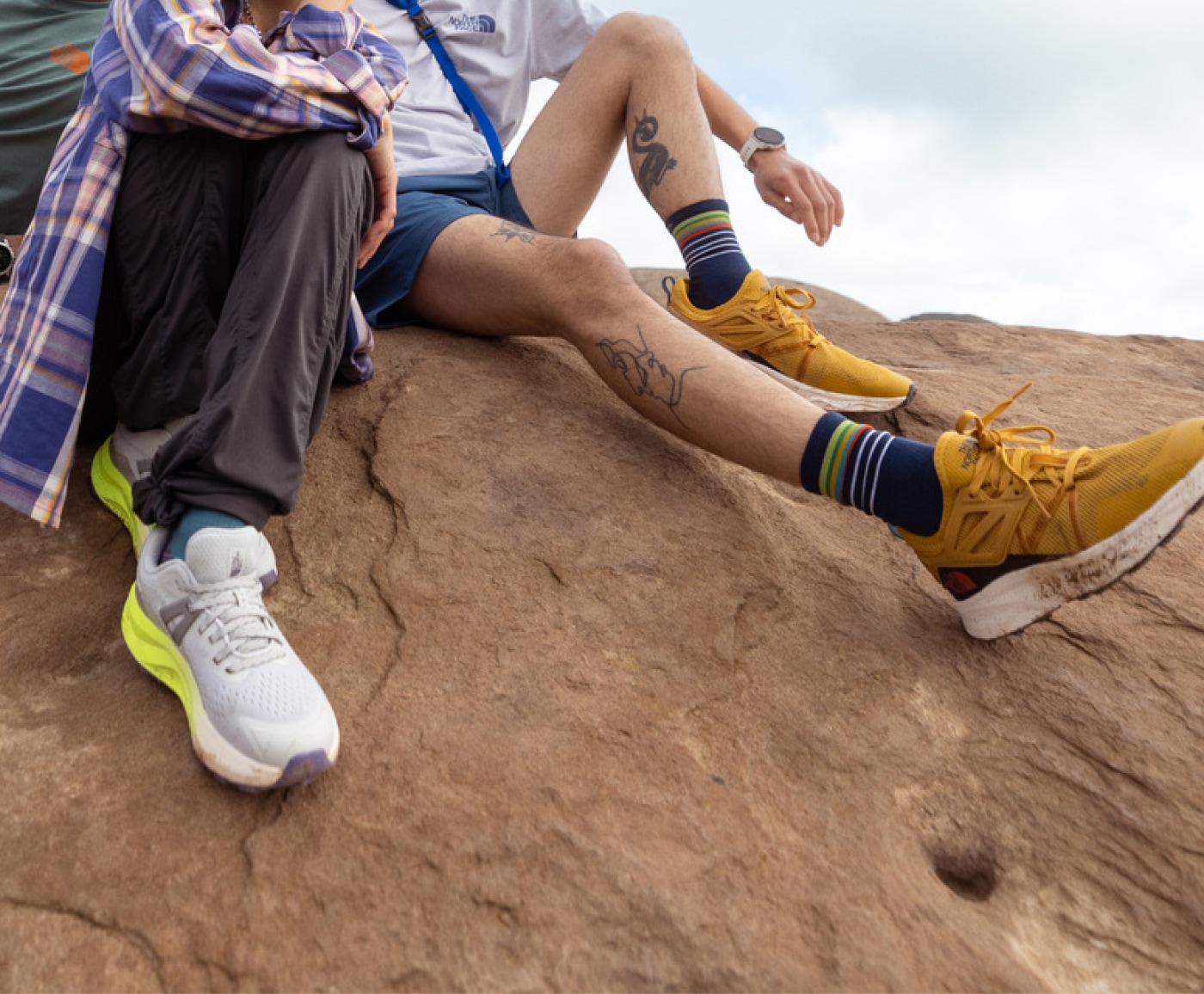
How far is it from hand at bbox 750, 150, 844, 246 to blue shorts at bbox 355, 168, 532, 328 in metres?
0.68

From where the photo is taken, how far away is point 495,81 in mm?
2471

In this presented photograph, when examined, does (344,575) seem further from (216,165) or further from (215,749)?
(216,165)

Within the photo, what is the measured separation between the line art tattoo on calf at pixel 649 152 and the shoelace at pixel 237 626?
4.41ft

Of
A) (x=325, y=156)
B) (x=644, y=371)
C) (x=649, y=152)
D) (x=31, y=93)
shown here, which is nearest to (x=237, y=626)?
(x=325, y=156)

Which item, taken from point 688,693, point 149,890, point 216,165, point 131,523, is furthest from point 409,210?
point 149,890

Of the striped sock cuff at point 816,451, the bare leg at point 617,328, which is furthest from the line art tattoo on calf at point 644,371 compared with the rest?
the striped sock cuff at point 816,451

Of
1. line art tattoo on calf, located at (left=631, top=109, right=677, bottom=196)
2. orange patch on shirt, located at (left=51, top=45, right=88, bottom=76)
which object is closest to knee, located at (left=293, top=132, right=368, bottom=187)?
line art tattoo on calf, located at (left=631, top=109, right=677, bottom=196)

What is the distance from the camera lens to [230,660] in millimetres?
1221

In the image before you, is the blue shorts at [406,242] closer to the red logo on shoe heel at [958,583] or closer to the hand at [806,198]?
the hand at [806,198]

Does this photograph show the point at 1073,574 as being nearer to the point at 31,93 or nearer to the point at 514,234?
the point at 514,234

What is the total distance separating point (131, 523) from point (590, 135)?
139cm

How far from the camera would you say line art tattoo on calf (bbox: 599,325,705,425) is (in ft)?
5.65

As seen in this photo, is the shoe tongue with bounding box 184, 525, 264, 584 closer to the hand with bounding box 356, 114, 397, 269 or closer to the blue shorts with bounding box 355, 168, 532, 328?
the hand with bounding box 356, 114, 397, 269

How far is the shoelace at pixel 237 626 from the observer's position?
4.03 ft
